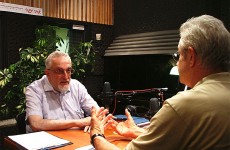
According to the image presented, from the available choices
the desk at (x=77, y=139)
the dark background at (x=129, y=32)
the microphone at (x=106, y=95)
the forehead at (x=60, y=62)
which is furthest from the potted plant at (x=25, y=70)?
the microphone at (x=106, y=95)

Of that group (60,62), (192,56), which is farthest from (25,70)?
(192,56)

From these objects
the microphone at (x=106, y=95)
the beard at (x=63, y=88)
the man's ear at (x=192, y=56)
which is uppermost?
the man's ear at (x=192, y=56)

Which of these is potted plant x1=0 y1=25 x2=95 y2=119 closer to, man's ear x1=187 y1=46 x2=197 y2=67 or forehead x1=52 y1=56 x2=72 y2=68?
forehead x1=52 y1=56 x2=72 y2=68

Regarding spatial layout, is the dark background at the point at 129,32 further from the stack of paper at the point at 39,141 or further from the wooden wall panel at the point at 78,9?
the stack of paper at the point at 39,141

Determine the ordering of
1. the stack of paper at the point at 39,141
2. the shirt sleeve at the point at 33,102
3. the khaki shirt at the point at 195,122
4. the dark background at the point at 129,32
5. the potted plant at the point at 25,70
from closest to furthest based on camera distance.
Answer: the khaki shirt at the point at 195,122 → the stack of paper at the point at 39,141 → the shirt sleeve at the point at 33,102 → the potted plant at the point at 25,70 → the dark background at the point at 129,32

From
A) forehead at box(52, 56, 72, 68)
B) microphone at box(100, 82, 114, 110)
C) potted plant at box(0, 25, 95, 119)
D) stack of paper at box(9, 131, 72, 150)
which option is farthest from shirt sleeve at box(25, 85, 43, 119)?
potted plant at box(0, 25, 95, 119)

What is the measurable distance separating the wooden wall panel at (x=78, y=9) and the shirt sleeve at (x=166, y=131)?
4.33 metres

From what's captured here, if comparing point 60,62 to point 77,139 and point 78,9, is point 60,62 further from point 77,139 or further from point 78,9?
point 78,9

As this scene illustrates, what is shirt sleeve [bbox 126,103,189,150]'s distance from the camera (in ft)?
3.26

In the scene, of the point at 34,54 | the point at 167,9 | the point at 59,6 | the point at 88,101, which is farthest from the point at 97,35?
the point at 88,101

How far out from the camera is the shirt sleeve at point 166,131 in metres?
1.00

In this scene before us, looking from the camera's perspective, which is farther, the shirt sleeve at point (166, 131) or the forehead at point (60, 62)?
the forehead at point (60, 62)

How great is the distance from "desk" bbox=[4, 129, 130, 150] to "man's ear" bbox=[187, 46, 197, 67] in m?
0.86

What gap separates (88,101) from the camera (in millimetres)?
2887
